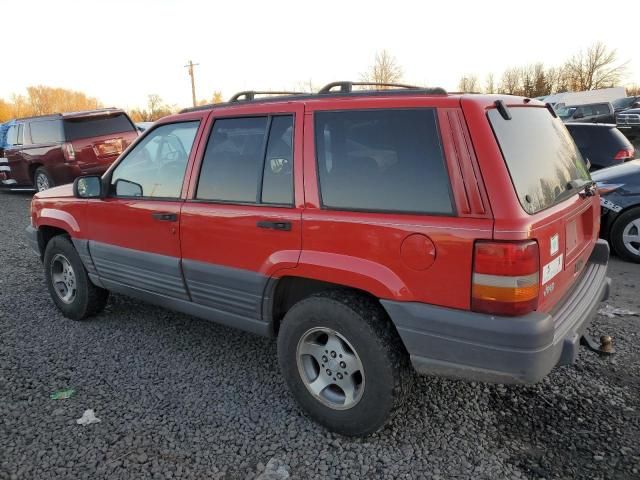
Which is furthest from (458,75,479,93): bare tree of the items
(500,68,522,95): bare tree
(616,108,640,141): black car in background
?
(616,108,640,141): black car in background

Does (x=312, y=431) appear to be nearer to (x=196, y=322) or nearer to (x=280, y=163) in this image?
(x=280, y=163)

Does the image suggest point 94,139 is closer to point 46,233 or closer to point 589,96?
point 46,233

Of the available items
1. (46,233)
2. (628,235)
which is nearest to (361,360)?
(46,233)

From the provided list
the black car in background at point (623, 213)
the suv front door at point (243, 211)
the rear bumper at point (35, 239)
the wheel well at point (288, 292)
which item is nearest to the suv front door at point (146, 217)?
the suv front door at point (243, 211)

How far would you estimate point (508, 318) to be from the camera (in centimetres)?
209

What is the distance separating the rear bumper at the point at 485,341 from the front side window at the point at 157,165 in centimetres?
184

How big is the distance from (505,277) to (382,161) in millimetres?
811

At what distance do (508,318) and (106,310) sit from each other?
12.4 feet

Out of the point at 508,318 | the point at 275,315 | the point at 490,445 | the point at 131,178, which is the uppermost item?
the point at 131,178

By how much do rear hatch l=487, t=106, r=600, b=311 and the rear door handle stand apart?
111cm

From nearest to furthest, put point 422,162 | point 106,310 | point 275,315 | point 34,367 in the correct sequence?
point 422,162 < point 275,315 < point 34,367 < point 106,310

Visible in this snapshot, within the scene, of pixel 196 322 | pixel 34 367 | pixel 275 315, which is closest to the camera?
pixel 275 315

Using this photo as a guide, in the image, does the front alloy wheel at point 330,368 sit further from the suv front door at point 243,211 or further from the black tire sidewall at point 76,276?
the black tire sidewall at point 76,276

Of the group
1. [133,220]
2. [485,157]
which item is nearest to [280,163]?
[485,157]
